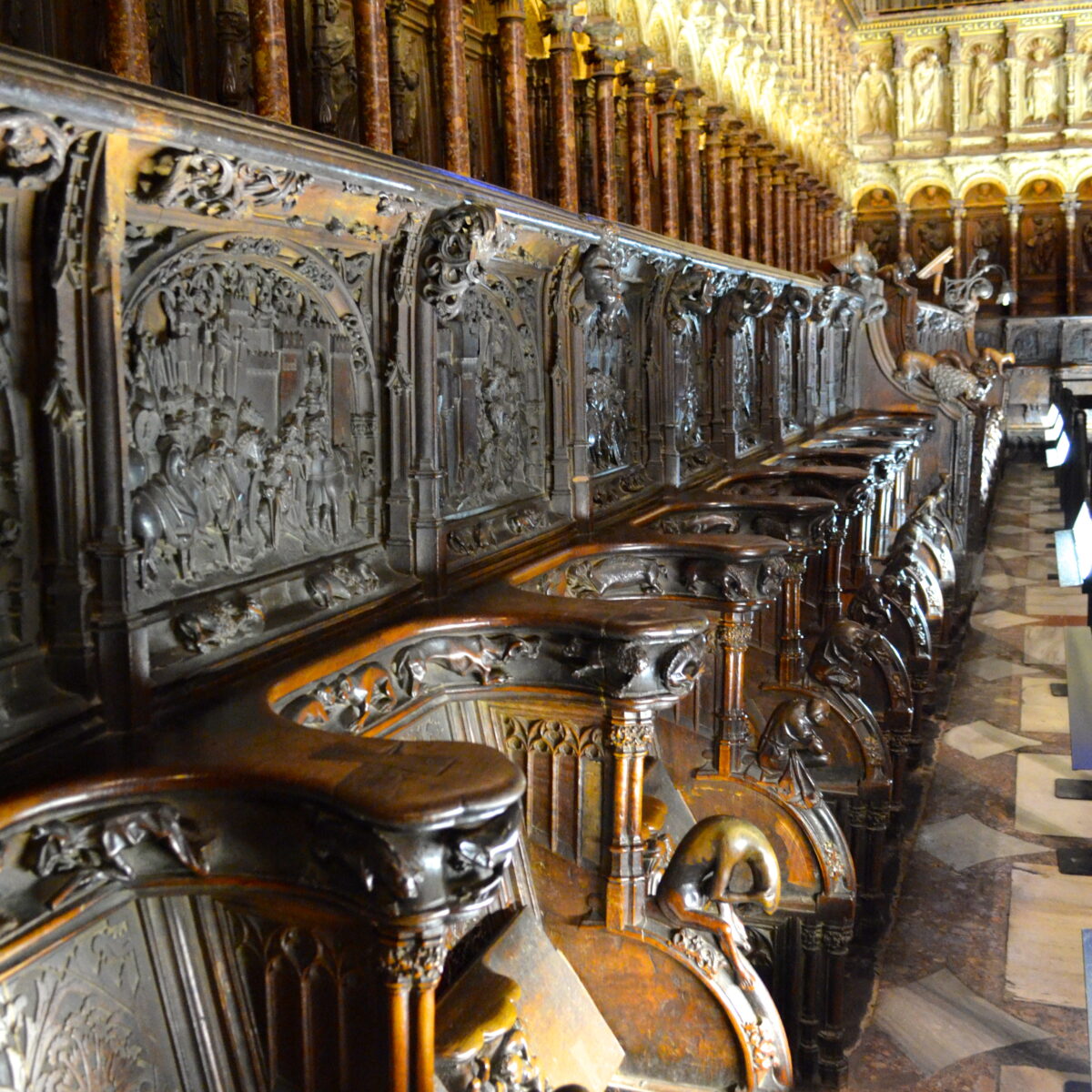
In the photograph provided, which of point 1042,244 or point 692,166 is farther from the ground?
point 1042,244

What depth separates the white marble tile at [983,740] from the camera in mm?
5996

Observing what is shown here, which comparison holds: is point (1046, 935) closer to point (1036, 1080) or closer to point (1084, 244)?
point (1036, 1080)

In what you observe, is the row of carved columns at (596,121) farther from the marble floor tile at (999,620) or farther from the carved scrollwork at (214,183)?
the marble floor tile at (999,620)

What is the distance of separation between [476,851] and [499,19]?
3.26 metres

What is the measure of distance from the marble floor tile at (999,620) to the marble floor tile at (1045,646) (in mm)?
166

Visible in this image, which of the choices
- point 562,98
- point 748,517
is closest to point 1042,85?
point 562,98

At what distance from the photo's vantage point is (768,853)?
2820 mm

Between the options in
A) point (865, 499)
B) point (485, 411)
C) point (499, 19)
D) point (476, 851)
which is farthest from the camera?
point (865, 499)

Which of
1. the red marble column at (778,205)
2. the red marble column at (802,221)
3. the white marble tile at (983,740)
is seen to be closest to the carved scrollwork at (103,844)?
the white marble tile at (983,740)

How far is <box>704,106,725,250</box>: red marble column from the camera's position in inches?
272

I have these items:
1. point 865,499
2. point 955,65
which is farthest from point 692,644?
point 955,65

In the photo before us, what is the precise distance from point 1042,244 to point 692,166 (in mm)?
13038

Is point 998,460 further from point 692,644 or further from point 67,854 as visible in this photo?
point 67,854

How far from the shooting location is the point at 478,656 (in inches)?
99.2
